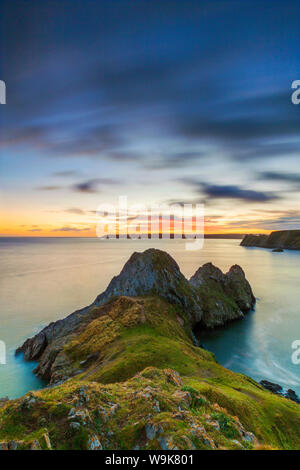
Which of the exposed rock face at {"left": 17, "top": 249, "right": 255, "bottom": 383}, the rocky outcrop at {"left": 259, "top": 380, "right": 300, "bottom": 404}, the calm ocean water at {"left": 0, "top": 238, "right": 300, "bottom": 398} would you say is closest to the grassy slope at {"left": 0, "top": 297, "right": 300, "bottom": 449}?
the exposed rock face at {"left": 17, "top": 249, "right": 255, "bottom": 383}

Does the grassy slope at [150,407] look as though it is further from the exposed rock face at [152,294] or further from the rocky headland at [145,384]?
the exposed rock face at [152,294]

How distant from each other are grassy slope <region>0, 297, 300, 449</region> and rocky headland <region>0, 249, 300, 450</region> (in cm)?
6

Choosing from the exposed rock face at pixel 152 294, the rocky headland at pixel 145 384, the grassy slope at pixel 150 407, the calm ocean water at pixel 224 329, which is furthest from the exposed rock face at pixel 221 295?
the grassy slope at pixel 150 407

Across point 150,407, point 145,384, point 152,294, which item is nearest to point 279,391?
point 152,294

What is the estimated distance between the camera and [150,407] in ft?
44.2

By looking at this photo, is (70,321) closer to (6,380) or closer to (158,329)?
(6,380)

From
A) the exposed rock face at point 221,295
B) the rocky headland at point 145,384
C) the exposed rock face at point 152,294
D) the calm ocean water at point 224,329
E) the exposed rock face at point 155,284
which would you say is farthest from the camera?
the exposed rock face at point 221,295

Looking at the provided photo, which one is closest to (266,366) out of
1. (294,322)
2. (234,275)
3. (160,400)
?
(294,322)

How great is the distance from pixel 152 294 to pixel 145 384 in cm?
4238

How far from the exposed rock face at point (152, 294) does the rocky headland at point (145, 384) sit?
10.5 inches

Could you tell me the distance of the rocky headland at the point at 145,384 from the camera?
1112cm

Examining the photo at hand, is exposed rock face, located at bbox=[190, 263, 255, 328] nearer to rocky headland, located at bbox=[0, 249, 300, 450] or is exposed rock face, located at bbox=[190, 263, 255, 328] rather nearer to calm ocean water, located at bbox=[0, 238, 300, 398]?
rocky headland, located at bbox=[0, 249, 300, 450]
